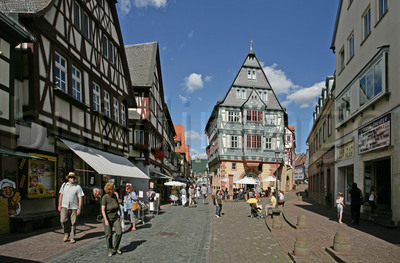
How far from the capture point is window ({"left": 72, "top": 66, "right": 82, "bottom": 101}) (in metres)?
13.5

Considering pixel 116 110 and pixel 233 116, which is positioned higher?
pixel 233 116

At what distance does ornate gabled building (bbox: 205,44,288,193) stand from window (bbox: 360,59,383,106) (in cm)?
2700

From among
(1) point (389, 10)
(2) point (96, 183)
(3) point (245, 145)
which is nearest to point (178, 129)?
(3) point (245, 145)

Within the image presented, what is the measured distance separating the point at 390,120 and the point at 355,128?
171 inches

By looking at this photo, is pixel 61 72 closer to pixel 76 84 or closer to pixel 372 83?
pixel 76 84

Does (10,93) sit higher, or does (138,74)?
(138,74)

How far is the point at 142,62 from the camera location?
1055 inches

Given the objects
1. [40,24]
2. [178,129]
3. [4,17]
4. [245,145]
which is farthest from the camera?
[178,129]

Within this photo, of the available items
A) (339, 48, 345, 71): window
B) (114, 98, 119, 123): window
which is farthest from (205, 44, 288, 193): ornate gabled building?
(114, 98, 119, 123): window

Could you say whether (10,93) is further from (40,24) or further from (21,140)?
(40,24)

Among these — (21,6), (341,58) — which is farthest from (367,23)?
(21,6)

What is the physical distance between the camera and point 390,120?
39.8ft

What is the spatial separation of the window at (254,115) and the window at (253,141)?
214 cm

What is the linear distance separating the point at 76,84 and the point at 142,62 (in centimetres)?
1353
